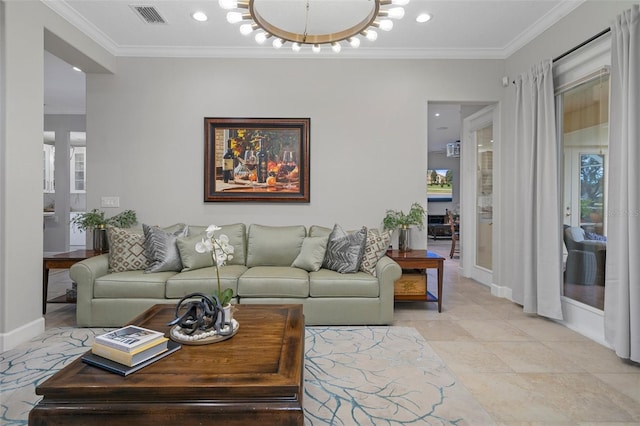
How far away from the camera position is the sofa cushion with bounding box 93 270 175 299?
10.5ft

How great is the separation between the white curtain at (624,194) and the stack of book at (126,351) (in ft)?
9.99

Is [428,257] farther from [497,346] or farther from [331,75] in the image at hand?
[331,75]

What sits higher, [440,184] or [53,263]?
[440,184]

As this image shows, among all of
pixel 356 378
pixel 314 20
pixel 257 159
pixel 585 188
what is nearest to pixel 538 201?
pixel 585 188

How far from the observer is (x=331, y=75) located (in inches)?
170

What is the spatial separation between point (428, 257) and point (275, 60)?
117 inches

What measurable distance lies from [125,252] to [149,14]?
2.40 m

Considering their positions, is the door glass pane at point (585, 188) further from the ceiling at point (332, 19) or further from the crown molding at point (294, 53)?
the crown molding at point (294, 53)

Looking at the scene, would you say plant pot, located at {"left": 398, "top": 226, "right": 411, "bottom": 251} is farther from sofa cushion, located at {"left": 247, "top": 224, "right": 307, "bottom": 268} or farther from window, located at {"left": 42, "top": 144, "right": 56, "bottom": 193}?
window, located at {"left": 42, "top": 144, "right": 56, "bottom": 193}

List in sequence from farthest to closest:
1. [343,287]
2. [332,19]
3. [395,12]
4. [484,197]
Result: [484,197]
[332,19]
[343,287]
[395,12]

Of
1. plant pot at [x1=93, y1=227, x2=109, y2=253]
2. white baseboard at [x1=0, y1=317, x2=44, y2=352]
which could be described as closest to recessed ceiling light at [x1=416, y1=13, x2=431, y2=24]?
plant pot at [x1=93, y1=227, x2=109, y2=253]

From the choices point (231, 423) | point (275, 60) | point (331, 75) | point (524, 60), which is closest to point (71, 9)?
point (275, 60)

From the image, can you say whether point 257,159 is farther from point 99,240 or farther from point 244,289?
point 99,240

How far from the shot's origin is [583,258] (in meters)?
3.30
